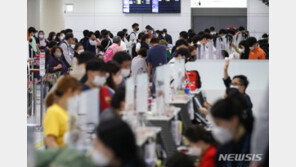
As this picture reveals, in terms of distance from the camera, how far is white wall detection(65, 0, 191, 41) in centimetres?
2209

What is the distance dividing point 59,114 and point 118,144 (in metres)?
1.62

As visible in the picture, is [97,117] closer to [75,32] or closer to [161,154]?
[161,154]

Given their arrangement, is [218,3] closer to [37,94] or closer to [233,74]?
[233,74]

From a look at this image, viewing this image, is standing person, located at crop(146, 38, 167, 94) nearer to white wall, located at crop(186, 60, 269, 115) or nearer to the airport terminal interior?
the airport terminal interior

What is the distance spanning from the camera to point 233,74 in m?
10.0

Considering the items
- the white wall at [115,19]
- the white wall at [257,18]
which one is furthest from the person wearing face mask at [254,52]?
the white wall at [257,18]

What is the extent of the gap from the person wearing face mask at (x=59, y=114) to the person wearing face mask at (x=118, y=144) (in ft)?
4.75

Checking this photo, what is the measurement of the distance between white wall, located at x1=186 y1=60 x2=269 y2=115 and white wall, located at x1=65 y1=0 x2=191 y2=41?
11.8 metres

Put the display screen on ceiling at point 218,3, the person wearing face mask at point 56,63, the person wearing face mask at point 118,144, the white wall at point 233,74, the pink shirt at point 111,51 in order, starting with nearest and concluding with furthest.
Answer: the person wearing face mask at point 118,144, the white wall at point 233,74, the person wearing face mask at point 56,63, the pink shirt at point 111,51, the display screen on ceiling at point 218,3

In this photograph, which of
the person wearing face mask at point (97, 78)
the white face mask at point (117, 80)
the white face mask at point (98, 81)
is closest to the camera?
the person wearing face mask at point (97, 78)

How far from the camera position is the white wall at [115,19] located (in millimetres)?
22094

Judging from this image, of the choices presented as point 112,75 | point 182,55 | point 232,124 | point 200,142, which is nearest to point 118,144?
point 232,124

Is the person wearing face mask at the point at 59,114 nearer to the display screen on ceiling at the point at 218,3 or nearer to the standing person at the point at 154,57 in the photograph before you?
the standing person at the point at 154,57

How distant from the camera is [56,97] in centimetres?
465
